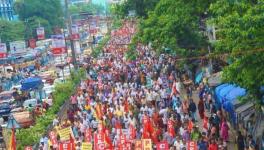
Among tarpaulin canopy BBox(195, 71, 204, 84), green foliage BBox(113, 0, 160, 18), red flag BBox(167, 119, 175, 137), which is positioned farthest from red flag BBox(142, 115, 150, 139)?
green foliage BBox(113, 0, 160, 18)

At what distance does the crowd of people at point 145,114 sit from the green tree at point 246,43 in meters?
2.31

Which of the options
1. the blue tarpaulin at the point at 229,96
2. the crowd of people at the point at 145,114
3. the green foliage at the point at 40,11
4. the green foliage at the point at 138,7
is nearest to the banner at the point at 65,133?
the crowd of people at the point at 145,114

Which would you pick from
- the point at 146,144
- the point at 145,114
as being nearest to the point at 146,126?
the point at 145,114

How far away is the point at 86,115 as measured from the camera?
2538 centimetres

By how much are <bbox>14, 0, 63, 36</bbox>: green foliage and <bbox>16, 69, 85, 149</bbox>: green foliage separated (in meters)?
47.3

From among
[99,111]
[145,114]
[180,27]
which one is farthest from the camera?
[180,27]

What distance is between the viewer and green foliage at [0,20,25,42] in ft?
260

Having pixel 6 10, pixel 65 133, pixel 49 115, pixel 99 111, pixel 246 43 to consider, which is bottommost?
pixel 6 10

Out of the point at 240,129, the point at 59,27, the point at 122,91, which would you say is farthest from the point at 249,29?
the point at 59,27

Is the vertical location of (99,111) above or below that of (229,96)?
below

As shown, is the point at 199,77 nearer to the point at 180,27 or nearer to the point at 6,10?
the point at 180,27

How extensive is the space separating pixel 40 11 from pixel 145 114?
7132 centimetres

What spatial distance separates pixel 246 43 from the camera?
15.9 meters

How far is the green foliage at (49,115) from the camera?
25562 millimetres
